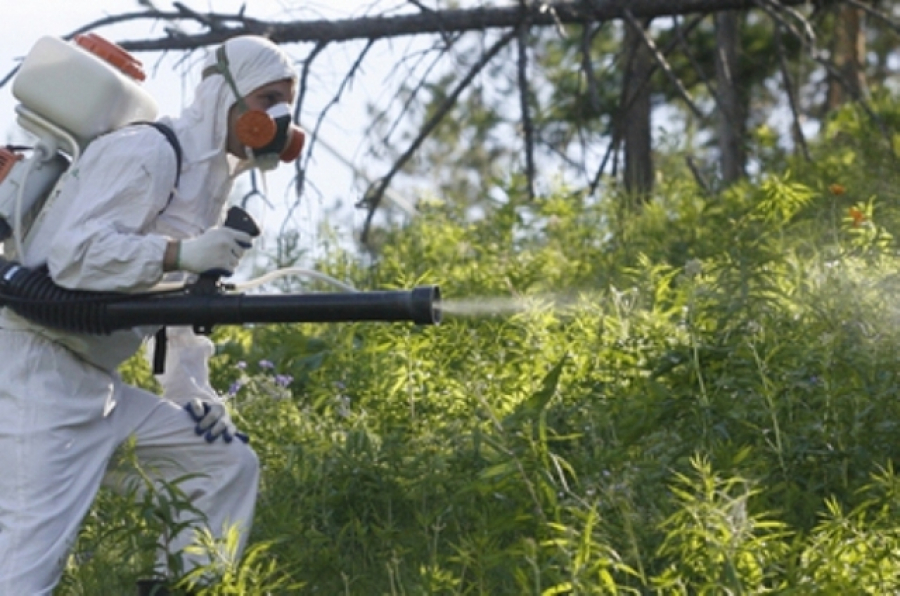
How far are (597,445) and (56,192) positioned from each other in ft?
5.53

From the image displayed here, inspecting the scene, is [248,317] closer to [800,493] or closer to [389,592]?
[389,592]

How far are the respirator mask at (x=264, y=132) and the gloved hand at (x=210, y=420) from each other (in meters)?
0.73

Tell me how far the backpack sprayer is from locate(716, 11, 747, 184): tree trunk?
19.5 feet

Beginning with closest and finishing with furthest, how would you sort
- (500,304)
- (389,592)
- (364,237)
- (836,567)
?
(836,567)
(389,592)
(500,304)
(364,237)

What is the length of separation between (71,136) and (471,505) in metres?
1.60

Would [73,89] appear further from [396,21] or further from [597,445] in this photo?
[396,21]

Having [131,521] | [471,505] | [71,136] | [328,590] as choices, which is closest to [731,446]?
[471,505]

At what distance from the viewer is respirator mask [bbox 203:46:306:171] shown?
16.5 ft

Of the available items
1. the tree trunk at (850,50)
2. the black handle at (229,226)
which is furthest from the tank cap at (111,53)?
the tree trunk at (850,50)

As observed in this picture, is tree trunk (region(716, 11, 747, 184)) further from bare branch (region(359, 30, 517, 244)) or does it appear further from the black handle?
the black handle

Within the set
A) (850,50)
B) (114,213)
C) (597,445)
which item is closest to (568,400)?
(597,445)

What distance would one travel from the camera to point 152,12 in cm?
905

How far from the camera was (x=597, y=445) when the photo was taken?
521cm

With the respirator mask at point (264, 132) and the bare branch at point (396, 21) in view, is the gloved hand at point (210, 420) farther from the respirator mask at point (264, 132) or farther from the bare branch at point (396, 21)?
the bare branch at point (396, 21)
